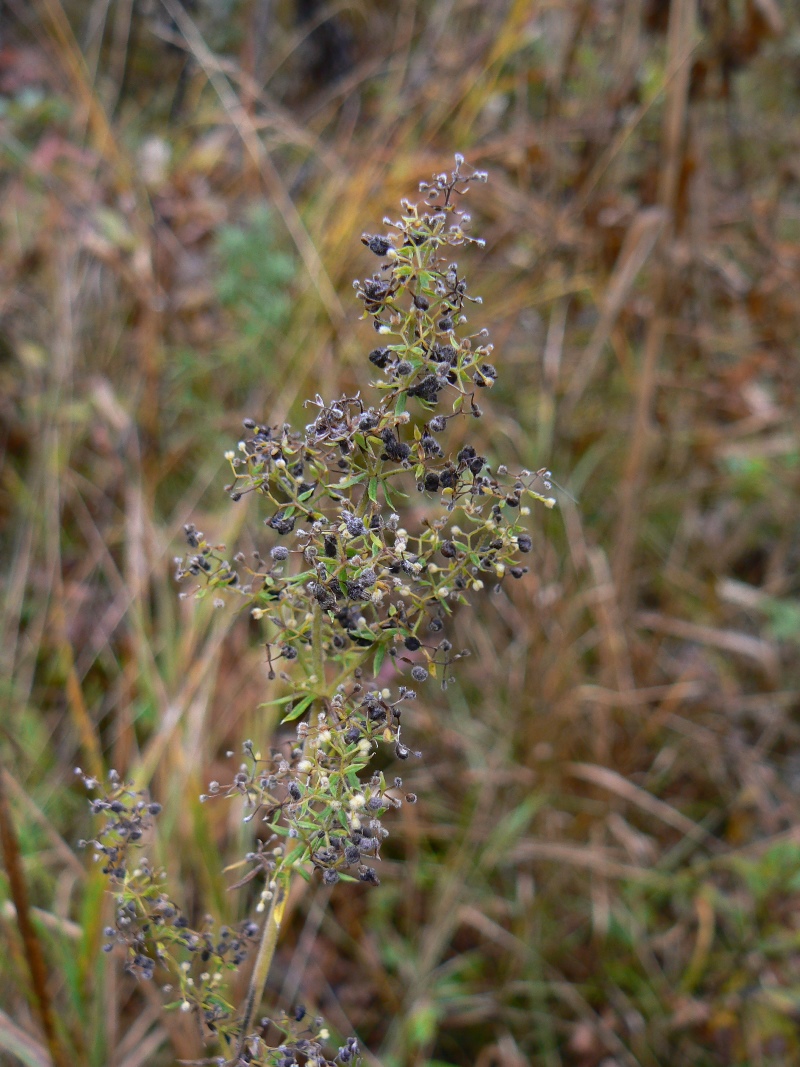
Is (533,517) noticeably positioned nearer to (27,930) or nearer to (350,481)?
(27,930)

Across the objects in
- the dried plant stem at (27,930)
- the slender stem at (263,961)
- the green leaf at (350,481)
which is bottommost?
the slender stem at (263,961)

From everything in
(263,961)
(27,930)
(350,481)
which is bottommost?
(263,961)

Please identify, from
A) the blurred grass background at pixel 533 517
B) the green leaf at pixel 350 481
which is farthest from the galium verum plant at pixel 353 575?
the blurred grass background at pixel 533 517

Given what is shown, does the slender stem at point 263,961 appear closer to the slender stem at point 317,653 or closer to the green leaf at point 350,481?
the slender stem at point 317,653

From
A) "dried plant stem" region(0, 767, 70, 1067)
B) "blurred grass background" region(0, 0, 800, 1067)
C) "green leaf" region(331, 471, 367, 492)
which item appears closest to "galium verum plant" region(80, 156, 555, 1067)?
"green leaf" region(331, 471, 367, 492)

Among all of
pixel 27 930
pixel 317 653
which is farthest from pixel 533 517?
pixel 317 653

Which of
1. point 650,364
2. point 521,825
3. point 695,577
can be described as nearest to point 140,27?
point 650,364

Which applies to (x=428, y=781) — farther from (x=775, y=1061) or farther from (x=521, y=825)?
(x=775, y=1061)

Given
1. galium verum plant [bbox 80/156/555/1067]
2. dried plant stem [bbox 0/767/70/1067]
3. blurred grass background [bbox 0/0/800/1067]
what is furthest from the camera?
blurred grass background [bbox 0/0/800/1067]

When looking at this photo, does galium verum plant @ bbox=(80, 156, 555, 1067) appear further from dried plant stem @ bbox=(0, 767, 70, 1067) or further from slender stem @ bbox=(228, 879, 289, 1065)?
dried plant stem @ bbox=(0, 767, 70, 1067)
